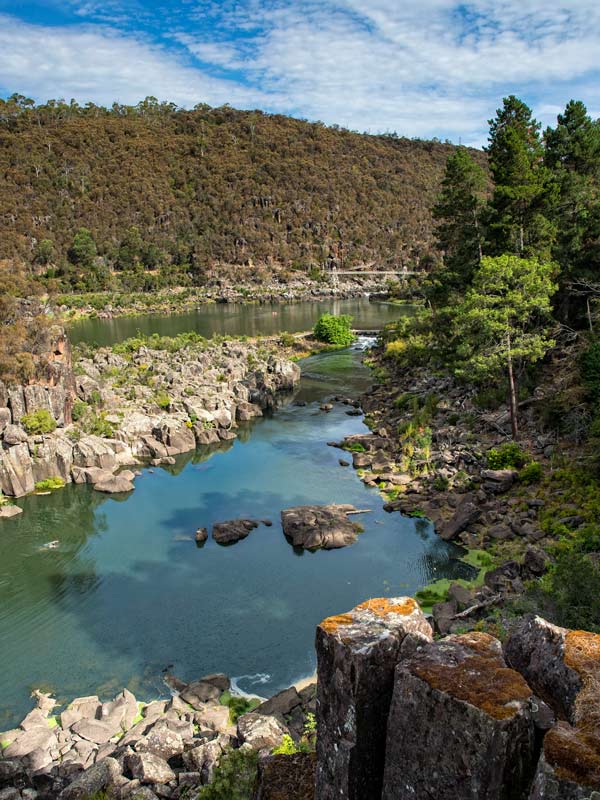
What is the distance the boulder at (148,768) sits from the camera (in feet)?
39.7

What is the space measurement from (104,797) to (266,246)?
171 m

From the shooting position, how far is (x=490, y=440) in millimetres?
30391

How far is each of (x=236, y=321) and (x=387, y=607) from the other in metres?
91.2

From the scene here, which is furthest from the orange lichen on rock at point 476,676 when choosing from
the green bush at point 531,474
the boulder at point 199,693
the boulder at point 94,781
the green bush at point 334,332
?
the green bush at point 334,332

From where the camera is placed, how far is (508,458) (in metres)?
27.1

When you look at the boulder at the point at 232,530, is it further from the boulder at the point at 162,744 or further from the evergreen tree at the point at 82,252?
the evergreen tree at the point at 82,252

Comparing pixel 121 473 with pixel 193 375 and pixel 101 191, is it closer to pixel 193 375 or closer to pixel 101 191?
pixel 193 375

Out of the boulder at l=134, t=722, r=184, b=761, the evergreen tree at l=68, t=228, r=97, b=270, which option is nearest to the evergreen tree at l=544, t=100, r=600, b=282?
the boulder at l=134, t=722, r=184, b=761

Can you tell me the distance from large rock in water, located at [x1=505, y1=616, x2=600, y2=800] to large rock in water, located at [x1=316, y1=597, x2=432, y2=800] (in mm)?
1074

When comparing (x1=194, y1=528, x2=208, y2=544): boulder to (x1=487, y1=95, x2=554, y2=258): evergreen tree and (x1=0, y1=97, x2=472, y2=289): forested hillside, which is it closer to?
(x1=487, y1=95, x2=554, y2=258): evergreen tree

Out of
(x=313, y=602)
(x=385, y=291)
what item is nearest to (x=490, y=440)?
(x=313, y=602)

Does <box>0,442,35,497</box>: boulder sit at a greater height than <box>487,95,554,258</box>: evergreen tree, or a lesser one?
lesser

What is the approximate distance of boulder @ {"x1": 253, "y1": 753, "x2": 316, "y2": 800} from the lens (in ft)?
22.5

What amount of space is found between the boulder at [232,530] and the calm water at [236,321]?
5283cm
